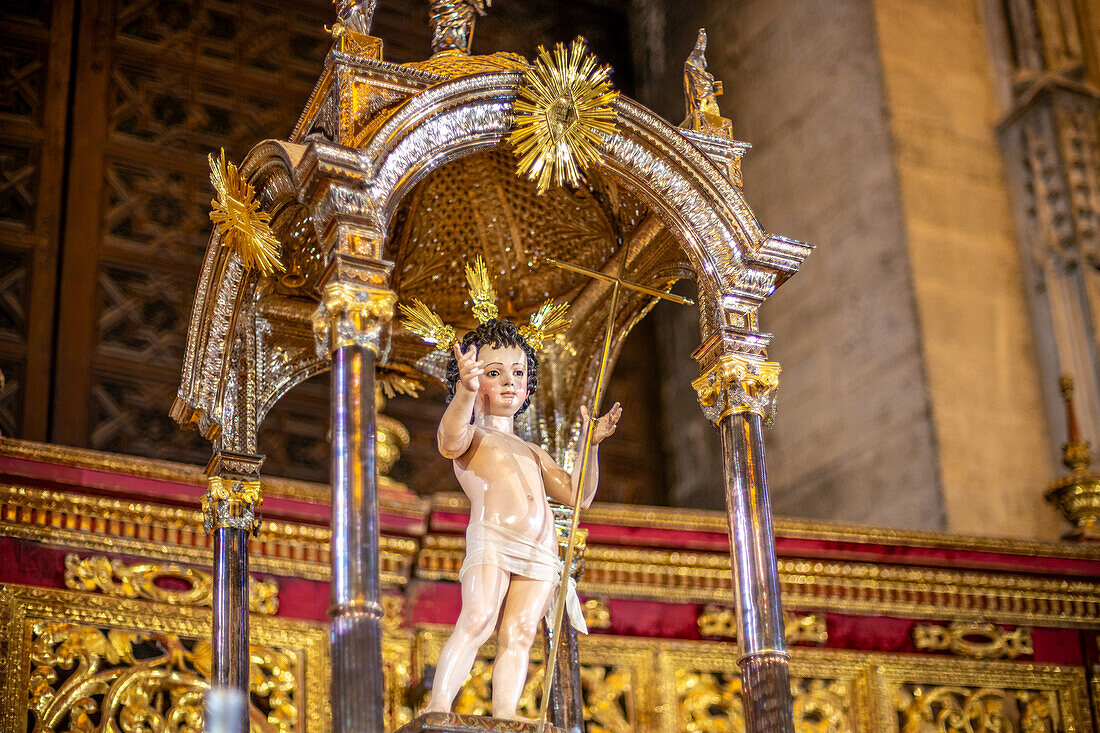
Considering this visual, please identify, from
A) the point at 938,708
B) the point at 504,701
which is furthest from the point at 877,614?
the point at 504,701

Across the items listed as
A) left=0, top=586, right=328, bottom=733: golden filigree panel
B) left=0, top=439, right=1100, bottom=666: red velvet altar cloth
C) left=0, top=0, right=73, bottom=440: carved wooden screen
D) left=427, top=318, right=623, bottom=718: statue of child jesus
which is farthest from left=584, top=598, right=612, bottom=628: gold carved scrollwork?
left=0, top=0, right=73, bottom=440: carved wooden screen

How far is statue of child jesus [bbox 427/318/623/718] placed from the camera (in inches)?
197

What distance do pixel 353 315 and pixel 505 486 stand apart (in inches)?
32.6

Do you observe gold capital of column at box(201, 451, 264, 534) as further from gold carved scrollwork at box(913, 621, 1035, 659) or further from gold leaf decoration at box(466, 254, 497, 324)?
gold carved scrollwork at box(913, 621, 1035, 659)

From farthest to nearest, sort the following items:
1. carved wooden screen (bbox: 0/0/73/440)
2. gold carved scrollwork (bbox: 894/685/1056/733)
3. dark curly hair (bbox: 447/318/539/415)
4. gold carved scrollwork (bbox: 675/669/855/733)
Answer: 1. carved wooden screen (bbox: 0/0/73/440)
2. gold carved scrollwork (bbox: 894/685/1056/733)
3. gold carved scrollwork (bbox: 675/669/855/733)
4. dark curly hair (bbox: 447/318/539/415)

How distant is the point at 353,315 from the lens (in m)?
4.84

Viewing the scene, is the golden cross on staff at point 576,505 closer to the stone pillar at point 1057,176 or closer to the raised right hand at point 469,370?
the raised right hand at point 469,370

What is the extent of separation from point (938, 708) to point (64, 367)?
Answer: 4.59m

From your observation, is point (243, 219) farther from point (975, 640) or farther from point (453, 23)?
point (975, 640)

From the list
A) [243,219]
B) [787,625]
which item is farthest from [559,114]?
[787,625]

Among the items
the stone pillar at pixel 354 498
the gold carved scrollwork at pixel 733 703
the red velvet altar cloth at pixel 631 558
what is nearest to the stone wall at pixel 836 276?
the red velvet altar cloth at pixel 631 558

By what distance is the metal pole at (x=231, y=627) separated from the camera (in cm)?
541

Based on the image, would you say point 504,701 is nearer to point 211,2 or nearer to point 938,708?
point 938,708

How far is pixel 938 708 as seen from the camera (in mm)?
7125
